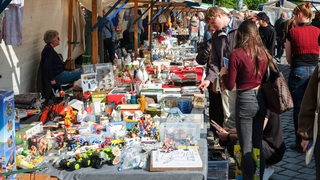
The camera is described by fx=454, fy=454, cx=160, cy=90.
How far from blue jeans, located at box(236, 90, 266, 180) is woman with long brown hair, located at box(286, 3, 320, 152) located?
181cm

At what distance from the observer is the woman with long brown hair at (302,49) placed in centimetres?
536

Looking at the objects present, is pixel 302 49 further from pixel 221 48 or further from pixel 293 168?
pixel 293 168

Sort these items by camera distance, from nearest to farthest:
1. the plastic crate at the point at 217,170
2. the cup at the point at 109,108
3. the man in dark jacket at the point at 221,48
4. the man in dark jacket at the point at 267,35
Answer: the plastic crate at the point at 217,170, the cup at the point at 109,108, the man in dark jacket at the point at 221,48, the man in dark jacket at the point at 267,35

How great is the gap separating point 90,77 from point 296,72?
2.45 m

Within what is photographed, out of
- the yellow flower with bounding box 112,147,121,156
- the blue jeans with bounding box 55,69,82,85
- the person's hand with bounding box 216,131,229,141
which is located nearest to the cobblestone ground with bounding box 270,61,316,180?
the person's hand with bounding box 216,131,229,141

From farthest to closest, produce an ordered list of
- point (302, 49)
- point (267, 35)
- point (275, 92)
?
point (267, 35) < point (302, 49) < point (275, 92)

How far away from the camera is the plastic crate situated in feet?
12.9

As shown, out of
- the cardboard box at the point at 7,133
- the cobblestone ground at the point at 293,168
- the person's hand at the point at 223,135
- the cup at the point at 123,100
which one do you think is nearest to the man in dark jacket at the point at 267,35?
the cobblestone ground at the point at 293,168

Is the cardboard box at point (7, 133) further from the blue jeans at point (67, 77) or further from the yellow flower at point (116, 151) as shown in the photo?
the blue jeans at point (67, 77)

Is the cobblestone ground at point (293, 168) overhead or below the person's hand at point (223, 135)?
below

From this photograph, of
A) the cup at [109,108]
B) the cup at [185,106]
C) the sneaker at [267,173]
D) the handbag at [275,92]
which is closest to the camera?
the handbag at [275,92]

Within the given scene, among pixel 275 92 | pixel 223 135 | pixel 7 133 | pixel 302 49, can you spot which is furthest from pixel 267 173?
pixel 7 133

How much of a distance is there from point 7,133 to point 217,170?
1.99m

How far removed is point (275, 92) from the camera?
148 inches
